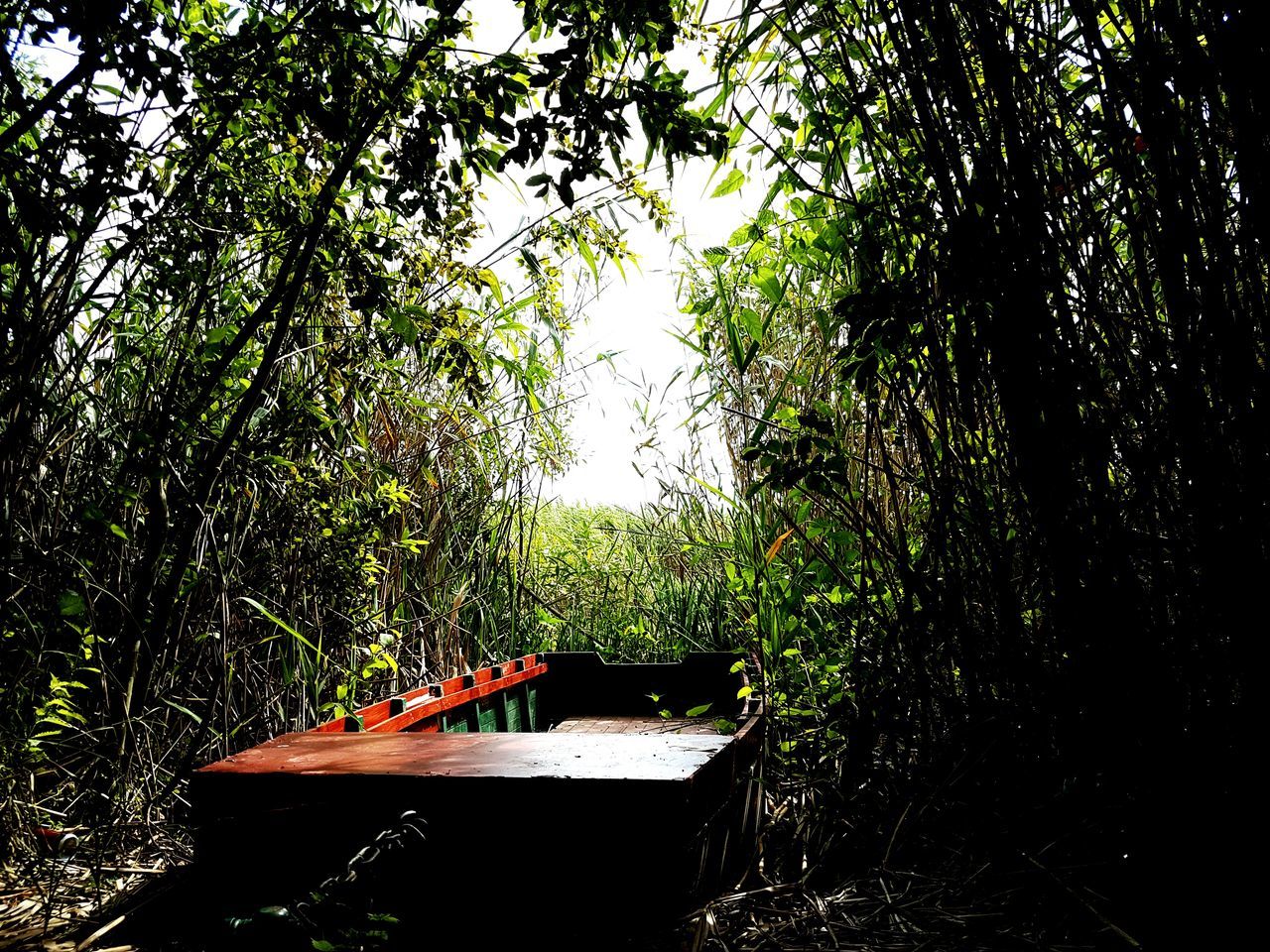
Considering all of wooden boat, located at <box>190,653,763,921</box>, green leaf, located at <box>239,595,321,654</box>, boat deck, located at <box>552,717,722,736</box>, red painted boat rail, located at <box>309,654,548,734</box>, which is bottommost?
boat deck, located at <box>552,717,722,736</box>

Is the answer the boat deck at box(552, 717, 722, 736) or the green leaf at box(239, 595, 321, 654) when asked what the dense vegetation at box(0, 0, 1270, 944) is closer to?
A: the green leaf at box(239, 595, 321, 654)

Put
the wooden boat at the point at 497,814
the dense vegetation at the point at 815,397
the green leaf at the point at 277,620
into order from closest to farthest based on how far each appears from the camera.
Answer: the dense vegetation at the point at 815,397 < the wooden boat at the point at 497,814 < the green leaf at the point at 277,620

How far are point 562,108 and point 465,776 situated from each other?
136 centimetres

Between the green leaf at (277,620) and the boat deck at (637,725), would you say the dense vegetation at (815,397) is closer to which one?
the green leaf at (277,620)

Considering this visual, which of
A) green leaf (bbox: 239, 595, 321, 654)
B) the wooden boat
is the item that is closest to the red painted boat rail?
green leaf (bbox: 239, 595, 321, 654)

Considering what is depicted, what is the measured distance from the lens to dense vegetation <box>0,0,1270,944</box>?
53.6 inches

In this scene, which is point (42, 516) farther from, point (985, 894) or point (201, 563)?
point (985, 894)

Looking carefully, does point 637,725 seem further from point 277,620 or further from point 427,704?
point 277,620

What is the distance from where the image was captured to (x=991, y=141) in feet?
4.71

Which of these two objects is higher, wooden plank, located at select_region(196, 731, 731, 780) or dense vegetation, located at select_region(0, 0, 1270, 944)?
dense vegetation, located at select_region(0, 0, 1270, 944)

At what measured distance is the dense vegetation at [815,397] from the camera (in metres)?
1.36

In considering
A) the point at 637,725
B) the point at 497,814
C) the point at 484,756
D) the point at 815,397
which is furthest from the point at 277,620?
the point at 815,397

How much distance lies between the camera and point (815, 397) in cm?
322

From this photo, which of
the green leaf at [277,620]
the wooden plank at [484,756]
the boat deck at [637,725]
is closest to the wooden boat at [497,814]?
the wooden plank at [484,756]
